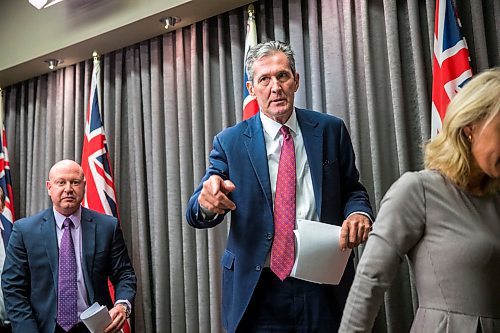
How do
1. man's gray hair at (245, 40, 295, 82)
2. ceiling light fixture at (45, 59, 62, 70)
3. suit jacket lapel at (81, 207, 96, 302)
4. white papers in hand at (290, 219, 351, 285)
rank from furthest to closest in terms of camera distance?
ceiling light fixture at (45, 59, 62, 70) < suit jacket lapel at (81, 207, 96, 302) < man's gray hair at (245, 40, 295, 82) < white papers in hand at (290, 219, 351, 285)

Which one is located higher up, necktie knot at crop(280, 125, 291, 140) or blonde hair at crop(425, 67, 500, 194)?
necktie knot at crop(280, 125, 291, 140)

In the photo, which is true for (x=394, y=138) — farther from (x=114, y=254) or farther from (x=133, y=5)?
(x=133, y=5)

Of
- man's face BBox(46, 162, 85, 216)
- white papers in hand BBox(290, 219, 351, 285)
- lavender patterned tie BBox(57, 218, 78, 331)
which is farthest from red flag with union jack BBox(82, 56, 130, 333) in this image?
white papers in hand BBox(290, 219, 351, 285)

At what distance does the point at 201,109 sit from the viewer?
375 centimetres

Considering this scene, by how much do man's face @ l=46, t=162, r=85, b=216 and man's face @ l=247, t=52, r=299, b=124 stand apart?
1371mm

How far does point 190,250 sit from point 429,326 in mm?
2467

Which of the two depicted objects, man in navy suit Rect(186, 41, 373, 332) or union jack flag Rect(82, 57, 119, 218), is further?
union jack flag Rect(82, 57, 119, 218)

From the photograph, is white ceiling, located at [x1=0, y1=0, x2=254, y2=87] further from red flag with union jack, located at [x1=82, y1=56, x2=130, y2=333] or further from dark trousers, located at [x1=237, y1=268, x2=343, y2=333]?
dark trousers, located at [x1=237, y1=268, x2=343, y2=333]

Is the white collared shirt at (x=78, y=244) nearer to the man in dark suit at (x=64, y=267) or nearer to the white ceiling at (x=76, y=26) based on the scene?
the man in dark suit at (x=64, y=267)

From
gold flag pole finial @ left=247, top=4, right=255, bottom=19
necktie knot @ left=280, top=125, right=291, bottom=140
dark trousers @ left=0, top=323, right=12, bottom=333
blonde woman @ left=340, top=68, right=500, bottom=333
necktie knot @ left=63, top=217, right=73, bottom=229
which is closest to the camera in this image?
blonde woman @ left=340, top=68, right=500, bottom=333

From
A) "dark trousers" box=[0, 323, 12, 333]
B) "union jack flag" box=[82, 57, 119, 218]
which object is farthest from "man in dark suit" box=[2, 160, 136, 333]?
"dark trousers" box=[0, 323, 12, 333]

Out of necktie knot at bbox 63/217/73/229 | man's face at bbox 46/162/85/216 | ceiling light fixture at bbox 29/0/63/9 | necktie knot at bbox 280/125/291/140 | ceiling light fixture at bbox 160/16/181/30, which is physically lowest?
necktie knot at bbox 63/217/73/229

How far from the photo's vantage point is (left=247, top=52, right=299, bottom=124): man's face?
6.73ft

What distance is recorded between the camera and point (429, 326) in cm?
132
